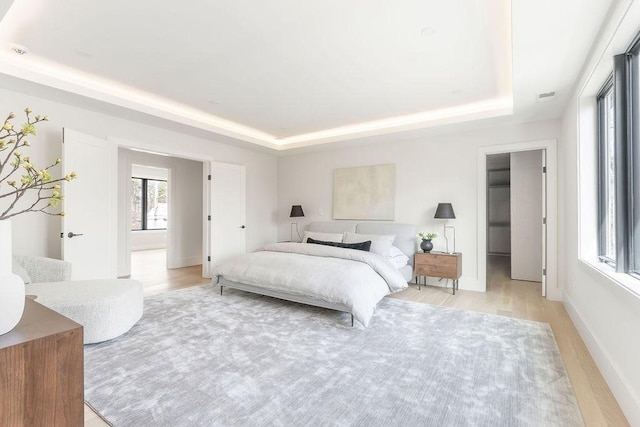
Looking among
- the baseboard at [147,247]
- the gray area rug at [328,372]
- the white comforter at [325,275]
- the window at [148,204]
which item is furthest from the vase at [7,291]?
the window at [148,204]

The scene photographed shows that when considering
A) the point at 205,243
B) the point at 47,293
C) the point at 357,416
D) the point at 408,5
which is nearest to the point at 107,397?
the point at 47,293

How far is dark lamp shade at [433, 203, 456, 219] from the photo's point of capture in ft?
15.1

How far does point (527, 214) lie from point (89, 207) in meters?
6.52

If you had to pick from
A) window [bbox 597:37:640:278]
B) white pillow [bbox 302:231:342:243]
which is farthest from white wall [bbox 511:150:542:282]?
window [bbox 597:37:640:278]

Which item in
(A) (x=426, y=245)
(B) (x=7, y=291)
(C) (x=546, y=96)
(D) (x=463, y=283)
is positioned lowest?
(D) (x=463, y=283)

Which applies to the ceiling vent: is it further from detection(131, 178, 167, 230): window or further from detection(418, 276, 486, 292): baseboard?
detection(131, 178, 167, 230): window

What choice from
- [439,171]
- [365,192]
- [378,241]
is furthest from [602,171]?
[365,192]

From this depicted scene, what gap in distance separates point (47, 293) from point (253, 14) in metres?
2.86

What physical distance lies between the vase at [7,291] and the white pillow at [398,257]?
398 cm

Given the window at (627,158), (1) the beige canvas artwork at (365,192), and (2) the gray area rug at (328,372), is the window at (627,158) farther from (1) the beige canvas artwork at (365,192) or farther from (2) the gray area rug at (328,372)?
(1) the beige canvas artwork at (365,192)

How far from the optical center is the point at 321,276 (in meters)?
3.39

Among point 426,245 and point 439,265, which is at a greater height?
point 426,245

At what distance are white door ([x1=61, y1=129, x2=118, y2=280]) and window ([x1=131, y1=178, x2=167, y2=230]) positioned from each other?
233 inches

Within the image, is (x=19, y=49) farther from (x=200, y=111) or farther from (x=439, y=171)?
(x=439, y=171)
